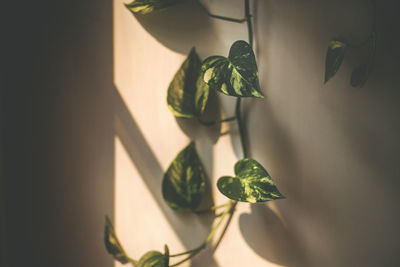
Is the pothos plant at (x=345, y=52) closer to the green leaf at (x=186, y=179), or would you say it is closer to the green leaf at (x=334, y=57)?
the green leaf at (x=334, y=57)

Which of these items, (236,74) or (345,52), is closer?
(236,74)

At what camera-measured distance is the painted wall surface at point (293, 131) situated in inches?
24.5

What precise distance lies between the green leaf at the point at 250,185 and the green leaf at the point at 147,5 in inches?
16.6

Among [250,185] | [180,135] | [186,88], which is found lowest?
[250,185]

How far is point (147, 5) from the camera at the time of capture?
666 mm

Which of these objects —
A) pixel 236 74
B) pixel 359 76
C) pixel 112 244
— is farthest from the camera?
pixel 112 244

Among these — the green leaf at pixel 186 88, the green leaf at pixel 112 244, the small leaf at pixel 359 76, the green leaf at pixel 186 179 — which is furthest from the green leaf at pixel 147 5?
the green leaf at pixel 112 244

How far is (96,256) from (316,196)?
625mm

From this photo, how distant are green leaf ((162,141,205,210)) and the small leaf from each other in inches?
15.9

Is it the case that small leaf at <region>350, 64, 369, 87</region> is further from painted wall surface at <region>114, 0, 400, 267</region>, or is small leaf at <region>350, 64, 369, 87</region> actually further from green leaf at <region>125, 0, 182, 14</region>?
green leaf at <region>125, 0, 182, 14</region>

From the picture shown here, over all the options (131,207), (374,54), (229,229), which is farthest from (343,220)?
(131,207)

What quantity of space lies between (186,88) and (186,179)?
0.75 feet

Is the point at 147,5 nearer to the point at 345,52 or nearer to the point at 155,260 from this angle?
the point at 345,52

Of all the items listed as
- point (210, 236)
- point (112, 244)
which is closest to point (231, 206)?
point (210, 236)
